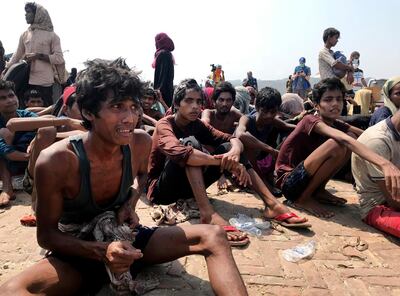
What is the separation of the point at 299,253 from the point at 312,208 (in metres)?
0.98

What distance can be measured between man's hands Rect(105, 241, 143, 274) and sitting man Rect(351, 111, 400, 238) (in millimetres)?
2230

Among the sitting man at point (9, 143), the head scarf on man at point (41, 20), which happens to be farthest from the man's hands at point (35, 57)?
the sitting man at point (9, 143)

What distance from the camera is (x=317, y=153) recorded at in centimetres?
350

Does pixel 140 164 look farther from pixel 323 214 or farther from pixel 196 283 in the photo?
pixel 323 214

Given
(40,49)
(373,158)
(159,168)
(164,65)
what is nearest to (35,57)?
(40,49)

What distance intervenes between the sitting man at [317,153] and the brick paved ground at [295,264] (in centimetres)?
34

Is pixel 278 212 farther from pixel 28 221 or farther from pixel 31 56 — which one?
pixel 31 56

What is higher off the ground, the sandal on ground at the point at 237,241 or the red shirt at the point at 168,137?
the red shirt at the point at 168,137

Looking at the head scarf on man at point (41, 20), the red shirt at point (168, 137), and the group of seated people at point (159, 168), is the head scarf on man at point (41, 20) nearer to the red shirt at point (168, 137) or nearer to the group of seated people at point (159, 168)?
the group of seated people at point (159, 168)

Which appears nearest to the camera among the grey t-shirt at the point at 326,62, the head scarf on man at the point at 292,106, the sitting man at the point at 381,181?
the sitting man at the point at 381,181

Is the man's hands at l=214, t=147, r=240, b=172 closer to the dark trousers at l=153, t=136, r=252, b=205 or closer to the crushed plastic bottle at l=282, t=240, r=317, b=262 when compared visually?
the dark trousers at l=153, t=136, r=252, b=205

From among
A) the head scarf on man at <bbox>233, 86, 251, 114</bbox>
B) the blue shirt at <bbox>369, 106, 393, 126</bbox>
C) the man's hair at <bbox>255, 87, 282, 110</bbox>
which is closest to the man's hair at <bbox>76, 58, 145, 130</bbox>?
the man's hair at <bbox>255, 87, 282, 110</bbox>

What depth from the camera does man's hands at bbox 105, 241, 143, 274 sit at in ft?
5.80

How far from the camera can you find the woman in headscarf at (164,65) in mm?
7055
